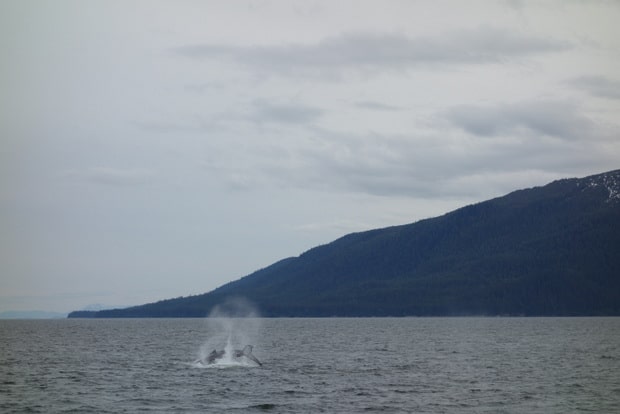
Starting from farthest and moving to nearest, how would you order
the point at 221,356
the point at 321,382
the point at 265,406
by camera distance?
the point at 221,356 → the point at 321,382 → the point at 265,406

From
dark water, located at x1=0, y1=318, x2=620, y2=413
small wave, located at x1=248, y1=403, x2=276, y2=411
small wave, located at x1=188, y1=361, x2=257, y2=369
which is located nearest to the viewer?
small wave, located at x1=248, y1=403, x2=276, y2=411

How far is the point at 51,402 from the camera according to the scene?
65.3m

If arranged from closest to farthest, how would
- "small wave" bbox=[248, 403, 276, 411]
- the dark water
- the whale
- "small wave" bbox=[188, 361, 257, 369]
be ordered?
"small wave" bbox=[248, 403, 276, 411], the dark water, "small wave" bbox=[188, 361, 257, 369], the whale

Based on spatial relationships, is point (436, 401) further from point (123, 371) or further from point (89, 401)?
point (123, 371)

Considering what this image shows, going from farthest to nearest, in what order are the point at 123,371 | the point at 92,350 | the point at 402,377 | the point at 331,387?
the point at 92,350 < the point at 123,371 < the point at 402,377 < the point at 331,387

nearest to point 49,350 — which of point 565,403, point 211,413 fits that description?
point 211,413

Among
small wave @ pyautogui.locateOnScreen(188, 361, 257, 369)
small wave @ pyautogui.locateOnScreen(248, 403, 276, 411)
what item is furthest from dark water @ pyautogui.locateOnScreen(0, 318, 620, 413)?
small wave @ pyautogui.locateOnScreen(188, 361, 257, 369)

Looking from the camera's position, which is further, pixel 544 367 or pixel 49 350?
Result: pixel 49 350

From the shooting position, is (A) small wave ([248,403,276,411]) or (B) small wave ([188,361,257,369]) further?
(B) small wave ([188,361,257,369])

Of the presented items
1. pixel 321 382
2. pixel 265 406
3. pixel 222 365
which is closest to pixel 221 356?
pixel 222 365

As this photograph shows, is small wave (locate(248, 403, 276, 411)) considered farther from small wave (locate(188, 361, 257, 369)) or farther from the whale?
the whale

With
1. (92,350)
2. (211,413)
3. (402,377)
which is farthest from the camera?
(92,350)

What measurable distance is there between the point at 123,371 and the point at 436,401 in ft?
126

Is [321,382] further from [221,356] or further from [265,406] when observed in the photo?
[221,356]
